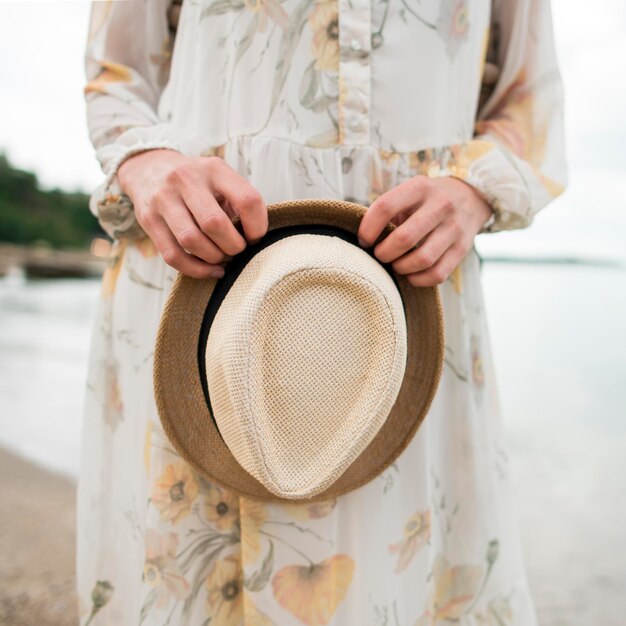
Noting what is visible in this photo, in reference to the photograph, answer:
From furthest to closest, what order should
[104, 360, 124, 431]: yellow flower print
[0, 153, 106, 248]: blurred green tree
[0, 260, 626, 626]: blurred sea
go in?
1. [0, 153, 106, 248]: blurred green tree
2. [0, 260, 626, 626]: blurred sea
3. [104, 360, 124, 431]: yellow flower print

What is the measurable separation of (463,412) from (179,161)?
415mm

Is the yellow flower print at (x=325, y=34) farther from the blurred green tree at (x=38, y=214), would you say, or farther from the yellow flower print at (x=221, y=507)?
the blurred green tree at (x=38, y=214)

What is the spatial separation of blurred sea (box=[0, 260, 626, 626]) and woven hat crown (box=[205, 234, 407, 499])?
1.26 meters

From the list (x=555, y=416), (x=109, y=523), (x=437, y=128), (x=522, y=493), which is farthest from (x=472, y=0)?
(x=555, y=416)

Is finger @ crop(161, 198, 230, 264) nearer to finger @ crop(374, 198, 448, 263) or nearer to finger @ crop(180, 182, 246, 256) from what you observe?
finger @ crop(180, 182, 246, 256)

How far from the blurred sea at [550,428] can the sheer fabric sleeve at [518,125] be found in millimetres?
1231

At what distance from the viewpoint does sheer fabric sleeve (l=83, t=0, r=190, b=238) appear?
614 millimetres

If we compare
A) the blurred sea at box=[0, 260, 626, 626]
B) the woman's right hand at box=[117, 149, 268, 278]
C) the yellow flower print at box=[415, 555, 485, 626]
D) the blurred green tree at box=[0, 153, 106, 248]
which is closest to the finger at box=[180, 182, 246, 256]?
the woman's right hand at box=[117, 149, 268, 278]

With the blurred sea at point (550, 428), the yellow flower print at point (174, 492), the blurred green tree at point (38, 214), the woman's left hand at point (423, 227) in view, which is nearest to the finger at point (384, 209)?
the woman's left hand at point (423, 227)

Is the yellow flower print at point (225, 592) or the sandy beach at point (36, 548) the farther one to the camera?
the sandy beach at point (36, 548)

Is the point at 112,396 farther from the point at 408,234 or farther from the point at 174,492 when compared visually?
the point at 408,234

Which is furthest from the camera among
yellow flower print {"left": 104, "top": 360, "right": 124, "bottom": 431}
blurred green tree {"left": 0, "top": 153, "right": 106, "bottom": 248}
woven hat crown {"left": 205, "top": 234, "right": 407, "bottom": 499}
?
blurred green tree {"left": 0, "top": 153, "right": 106, "bottom": 248}

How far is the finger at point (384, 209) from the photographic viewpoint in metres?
0.50

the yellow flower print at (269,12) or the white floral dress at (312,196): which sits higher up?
the yellow flower print at (269,12)
